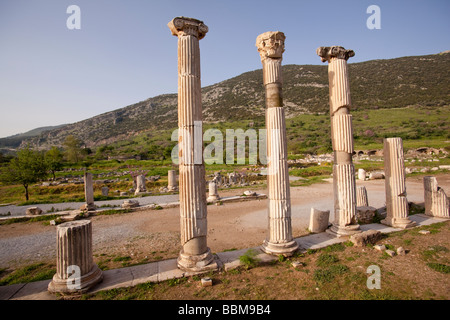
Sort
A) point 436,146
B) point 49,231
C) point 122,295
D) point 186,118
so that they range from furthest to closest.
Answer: point 436,146 → point 49,231 → point 186,118 → point 122,295

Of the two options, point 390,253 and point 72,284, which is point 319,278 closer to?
point 390,253

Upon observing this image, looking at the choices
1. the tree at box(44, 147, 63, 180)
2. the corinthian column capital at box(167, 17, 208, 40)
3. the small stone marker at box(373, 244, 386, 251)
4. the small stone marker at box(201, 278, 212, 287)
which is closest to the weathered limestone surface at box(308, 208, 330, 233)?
the small stone marker at box(373, 244, 386, 251)

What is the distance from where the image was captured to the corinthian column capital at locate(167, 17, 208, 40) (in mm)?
5805

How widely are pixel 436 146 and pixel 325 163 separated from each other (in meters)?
16.7

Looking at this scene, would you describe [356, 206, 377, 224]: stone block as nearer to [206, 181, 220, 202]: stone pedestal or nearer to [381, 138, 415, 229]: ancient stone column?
[381, 138, 415, 229]: ancient stone column

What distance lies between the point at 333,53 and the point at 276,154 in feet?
14.1

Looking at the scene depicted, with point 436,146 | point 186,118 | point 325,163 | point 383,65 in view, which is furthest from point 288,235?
point 383,65

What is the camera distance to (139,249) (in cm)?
780

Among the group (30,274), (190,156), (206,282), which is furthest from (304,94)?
(30,274)

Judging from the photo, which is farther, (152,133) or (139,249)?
(152,133)

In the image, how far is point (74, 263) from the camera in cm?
506

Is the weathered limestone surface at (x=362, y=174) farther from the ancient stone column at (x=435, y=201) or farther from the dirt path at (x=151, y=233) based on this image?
the ancient stone column at (x=435, y=201)
